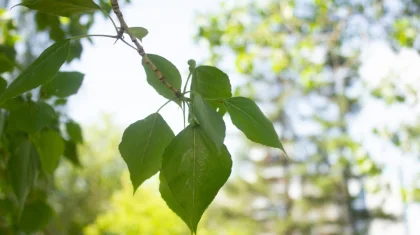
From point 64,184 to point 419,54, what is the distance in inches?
389

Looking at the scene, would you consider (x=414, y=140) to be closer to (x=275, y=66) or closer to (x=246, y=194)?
(x=275, y=66)

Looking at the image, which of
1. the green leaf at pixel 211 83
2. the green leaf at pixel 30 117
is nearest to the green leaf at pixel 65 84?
the green leaf at pixel 30 117


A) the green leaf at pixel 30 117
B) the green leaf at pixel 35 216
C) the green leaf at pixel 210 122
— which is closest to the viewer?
the green leaf at pixel 210 122

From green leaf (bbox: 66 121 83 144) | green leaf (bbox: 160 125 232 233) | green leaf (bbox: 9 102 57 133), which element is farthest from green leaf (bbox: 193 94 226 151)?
green leaf (bbox: 66 121 83 144)

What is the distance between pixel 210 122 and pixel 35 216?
321 mm

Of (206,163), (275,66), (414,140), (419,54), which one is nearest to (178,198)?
(206,163)

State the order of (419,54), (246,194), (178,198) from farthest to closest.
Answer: (246,194) < (419,54) < (178,198)

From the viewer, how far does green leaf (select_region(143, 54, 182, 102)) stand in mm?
309

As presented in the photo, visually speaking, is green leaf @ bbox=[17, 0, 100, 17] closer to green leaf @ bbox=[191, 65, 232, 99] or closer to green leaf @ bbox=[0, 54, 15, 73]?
green leaf @ bbox=[191, 65, 232, 99]

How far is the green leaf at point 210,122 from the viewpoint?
234 millimetres

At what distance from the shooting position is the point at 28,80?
0.28 m

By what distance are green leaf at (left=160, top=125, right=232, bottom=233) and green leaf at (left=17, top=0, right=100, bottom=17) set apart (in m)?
0.10

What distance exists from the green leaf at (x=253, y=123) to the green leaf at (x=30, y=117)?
16 cm

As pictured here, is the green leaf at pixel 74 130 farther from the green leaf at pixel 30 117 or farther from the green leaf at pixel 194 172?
the green leaf at pixel 194 172
